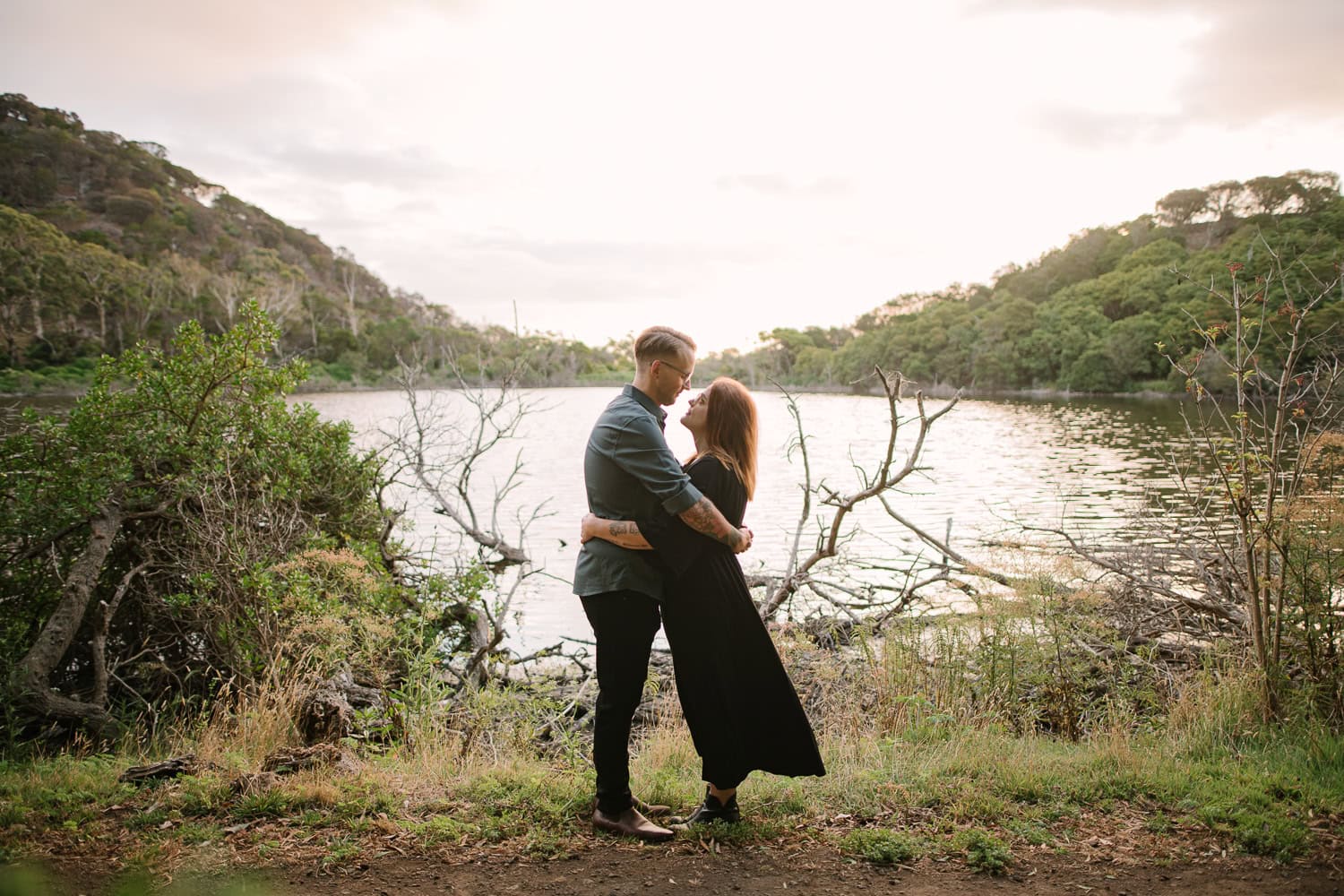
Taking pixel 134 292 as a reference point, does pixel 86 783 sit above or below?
below

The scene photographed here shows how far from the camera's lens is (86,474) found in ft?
23.6

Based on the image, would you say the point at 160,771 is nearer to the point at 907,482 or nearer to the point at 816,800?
the point at 816,800

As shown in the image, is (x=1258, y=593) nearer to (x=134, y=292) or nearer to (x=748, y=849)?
(x=748, y=849)

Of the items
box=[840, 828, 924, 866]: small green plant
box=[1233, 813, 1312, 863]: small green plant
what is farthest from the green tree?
box=[1233, 813, 1312, 863]: small green plant

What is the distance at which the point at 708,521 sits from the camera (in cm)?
354

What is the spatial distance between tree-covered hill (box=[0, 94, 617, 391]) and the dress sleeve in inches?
300

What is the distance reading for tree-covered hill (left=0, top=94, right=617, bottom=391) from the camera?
35.3 metres

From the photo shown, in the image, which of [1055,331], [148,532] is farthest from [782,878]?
[1055,331]

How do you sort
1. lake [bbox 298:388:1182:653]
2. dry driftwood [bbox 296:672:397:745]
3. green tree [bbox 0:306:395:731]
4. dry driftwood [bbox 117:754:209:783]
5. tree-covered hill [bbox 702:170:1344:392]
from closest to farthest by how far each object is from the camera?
dry driftwood [bbox 117:754:209:783] < dry driftwood [bbox 296:672:397:745] < green tree [bbox 0:306:395:731] < lake [bbox 298:388:1182:653] < tree-covered hill [bbox 702:170:1344:392]

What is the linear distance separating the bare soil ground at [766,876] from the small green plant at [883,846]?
1.8 inches

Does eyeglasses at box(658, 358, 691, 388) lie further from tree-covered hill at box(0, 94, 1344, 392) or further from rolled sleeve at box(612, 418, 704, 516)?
tree-covered hill at box(0, 94, 1344, 392)

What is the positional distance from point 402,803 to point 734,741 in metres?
1.80

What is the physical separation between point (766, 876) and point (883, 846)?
1.95 feet

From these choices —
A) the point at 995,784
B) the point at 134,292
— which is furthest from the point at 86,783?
the point at 134,292
